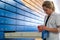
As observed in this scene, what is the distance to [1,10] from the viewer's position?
238cm

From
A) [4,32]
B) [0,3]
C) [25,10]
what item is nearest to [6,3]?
[0,3]

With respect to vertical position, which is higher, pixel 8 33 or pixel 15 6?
pixel 15 6

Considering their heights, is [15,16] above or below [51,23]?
above

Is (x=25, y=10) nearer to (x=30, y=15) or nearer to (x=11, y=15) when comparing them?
(x=30, y=15)

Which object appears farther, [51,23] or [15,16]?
[15,16]

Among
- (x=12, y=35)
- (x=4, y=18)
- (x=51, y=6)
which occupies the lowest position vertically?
(x=12, y=35)

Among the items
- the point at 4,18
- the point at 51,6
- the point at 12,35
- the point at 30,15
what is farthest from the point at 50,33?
the point at 30,15

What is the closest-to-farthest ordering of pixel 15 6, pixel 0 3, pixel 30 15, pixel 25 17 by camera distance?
pixel 0 3 → pixel 15 6 → pixel 25 17 → pixel 30 15

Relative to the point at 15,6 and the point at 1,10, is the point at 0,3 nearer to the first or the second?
the point at 1,10

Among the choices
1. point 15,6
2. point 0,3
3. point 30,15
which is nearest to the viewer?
point 0,3

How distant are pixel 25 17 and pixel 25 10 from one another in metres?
0.13

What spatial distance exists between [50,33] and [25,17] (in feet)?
2.46

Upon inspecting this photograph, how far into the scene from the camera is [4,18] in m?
2.45

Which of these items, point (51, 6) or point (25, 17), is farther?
point (25, 17)
